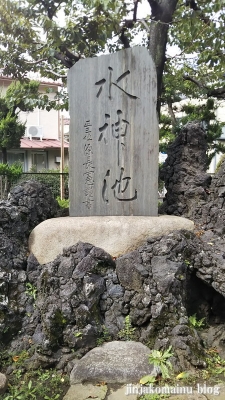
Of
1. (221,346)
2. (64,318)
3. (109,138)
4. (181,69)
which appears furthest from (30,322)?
(181,69)

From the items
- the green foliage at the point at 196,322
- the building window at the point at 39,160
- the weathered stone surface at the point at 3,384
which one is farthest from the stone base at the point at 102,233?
the building window at the point at 39,160

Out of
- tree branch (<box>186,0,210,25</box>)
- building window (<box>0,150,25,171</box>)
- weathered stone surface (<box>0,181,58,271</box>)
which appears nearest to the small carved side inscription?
weathered stone surface (<box>0,181,58,271</box>)

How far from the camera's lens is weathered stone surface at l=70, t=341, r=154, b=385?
3004mm

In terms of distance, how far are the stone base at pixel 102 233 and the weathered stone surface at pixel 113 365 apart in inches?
43.8

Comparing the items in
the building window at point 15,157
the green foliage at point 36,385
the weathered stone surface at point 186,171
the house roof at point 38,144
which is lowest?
the green foliage at point 36,385

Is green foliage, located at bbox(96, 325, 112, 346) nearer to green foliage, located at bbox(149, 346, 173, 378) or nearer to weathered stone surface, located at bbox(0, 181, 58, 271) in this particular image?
green foliage, located at bbox(149, 346, 173, 378)

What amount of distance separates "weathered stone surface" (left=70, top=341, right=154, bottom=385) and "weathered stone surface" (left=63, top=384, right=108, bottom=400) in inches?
2.4

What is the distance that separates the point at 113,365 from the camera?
3068 millimetres

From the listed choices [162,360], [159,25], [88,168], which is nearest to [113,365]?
[162,360]

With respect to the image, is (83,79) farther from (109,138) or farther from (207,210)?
(207,210)

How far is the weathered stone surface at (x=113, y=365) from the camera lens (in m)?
3.00

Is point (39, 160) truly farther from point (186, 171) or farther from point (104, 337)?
point (104, 337)

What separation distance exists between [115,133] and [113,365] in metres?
2.78

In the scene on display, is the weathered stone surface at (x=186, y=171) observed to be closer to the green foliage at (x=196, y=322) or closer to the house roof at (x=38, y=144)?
the green foliage at (x=196, y=322)
